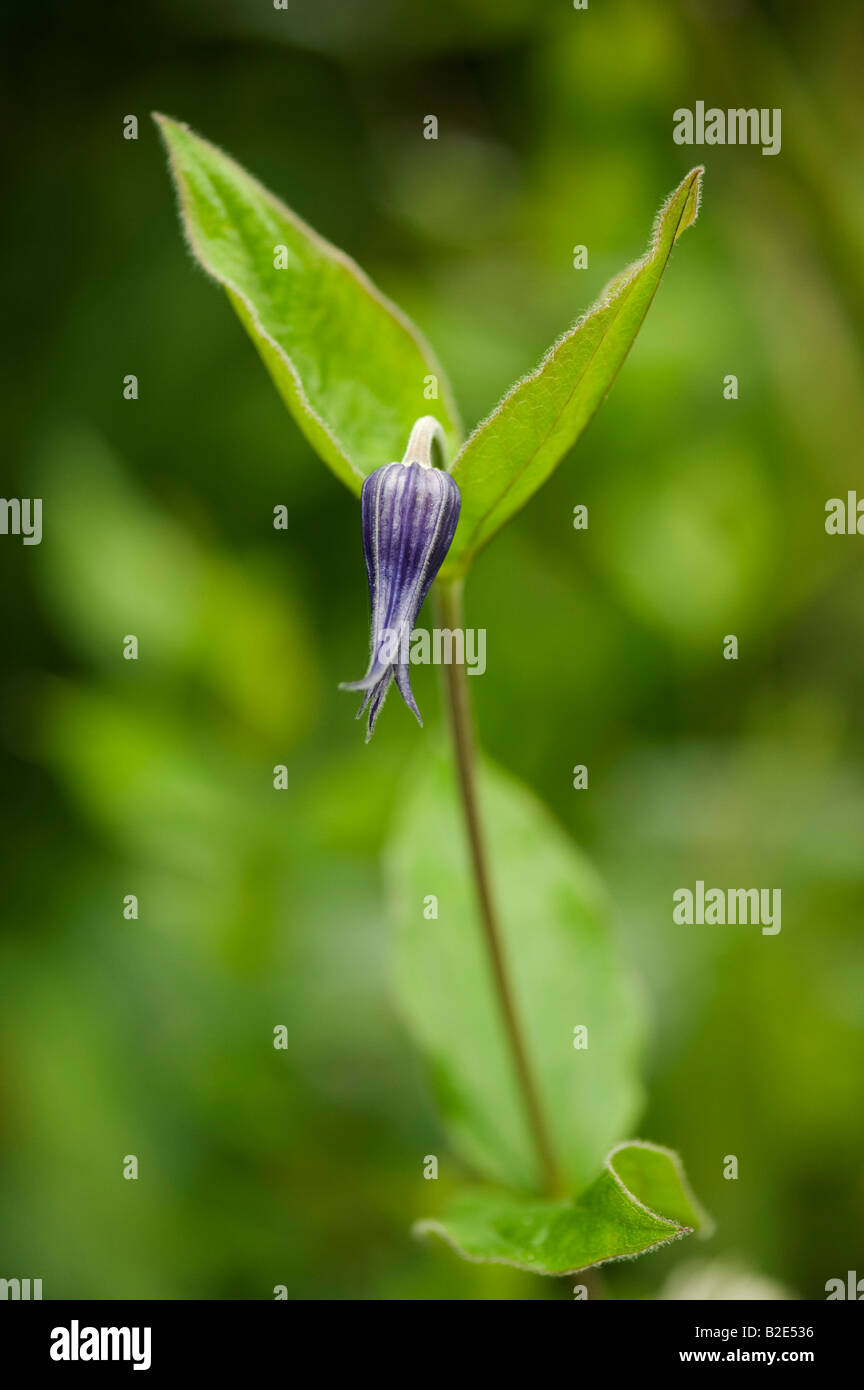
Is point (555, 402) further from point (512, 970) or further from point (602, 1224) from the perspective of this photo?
point (512, 970)

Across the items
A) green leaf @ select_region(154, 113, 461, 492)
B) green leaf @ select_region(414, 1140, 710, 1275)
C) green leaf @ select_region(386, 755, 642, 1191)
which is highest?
green leaf @ select_region(154, 113, 461, 492)

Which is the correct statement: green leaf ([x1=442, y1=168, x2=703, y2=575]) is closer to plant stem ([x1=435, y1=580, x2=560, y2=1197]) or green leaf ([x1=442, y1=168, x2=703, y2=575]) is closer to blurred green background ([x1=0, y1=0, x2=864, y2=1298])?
plant stem ([x1=435, y1=580, x2=560, y2=1197])

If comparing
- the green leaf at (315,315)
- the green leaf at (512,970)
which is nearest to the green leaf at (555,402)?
the green leaf at (315,315)

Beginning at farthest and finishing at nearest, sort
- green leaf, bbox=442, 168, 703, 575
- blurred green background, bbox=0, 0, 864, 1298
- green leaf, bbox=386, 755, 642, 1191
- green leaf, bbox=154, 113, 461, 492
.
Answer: blurred green background, bbox=0, 0, 864, 1298
green leaf, bbox=386, 755, 642, 1191
green leaf, bbox=154, 113, 461, 492
green leaf, bbox=442, 168, 703, 575

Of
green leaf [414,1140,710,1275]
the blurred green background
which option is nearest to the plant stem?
green leaf [414,1140,710,1275]

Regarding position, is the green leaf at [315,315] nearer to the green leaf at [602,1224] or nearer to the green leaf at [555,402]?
the green leaf at [555,402]
